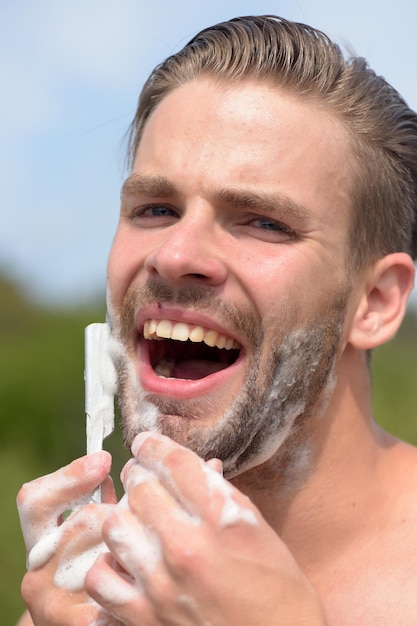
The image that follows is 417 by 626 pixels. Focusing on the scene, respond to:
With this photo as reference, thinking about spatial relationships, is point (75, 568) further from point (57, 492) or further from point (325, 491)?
point (325, 491)

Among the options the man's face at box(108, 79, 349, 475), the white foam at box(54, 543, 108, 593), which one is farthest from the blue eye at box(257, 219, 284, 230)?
the white foam at box(54, 543, 108, 593)

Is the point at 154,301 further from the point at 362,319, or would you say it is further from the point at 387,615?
the point at 387,615

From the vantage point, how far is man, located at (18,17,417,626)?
7.18 ft

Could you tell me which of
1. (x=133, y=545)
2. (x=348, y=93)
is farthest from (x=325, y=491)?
(x=348, y=93)

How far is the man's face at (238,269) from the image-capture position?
7.38 ft

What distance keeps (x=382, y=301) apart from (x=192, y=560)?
1257mm

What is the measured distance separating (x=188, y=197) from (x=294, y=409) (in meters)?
0.71

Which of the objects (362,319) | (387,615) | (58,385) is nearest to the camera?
(387,615)

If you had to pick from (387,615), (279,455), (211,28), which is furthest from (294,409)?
(211,28)

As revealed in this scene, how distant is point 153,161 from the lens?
2443 millimetres

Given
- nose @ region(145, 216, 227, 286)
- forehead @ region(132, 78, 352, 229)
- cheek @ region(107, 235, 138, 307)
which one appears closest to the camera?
nose @ region(145, 216, 227, 286)

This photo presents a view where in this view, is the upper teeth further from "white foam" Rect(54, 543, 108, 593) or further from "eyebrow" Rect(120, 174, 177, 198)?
"white foam" Rect(54, 543, 108, 593)

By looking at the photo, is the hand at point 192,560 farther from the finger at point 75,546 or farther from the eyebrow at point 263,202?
the eyebrow at point 263,202

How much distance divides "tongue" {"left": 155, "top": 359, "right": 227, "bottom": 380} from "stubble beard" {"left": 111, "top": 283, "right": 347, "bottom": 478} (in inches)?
6.9
